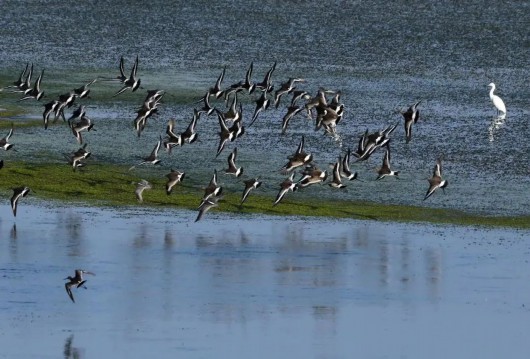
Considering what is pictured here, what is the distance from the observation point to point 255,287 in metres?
29.0

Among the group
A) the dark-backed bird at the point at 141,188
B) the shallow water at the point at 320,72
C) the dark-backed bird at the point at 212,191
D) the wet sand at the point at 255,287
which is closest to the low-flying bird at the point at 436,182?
the wet sand at the point at 255,287

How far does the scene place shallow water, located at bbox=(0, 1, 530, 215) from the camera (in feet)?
132

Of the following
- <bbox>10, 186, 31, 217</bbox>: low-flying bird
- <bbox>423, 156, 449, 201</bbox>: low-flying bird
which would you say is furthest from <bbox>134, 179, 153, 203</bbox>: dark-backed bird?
<bbox>423, 156, 449, 201</bbox>: low-flying bird

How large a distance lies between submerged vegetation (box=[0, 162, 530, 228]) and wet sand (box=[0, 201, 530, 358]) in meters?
0.73

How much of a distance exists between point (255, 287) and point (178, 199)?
7.91 m

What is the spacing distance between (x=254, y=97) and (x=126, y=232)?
64.2ft

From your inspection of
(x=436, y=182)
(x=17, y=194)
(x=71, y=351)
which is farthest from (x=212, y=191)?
(x=71, y=351)

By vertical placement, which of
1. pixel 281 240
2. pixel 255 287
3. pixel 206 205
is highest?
pixel 206 205

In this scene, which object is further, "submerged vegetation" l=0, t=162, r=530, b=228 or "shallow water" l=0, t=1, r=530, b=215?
"shallow water" l=0, t=1, r=530, b=215

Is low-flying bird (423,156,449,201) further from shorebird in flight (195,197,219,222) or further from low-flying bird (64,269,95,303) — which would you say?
low-flying bird (64,269,95,303)

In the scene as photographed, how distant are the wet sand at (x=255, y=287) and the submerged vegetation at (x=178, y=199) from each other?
733 mm

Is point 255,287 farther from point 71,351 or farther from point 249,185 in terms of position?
point 249,185

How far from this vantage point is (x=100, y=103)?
49719 mm

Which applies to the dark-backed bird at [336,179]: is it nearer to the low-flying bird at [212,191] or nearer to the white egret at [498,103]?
the low-flying bird at [212,191]
